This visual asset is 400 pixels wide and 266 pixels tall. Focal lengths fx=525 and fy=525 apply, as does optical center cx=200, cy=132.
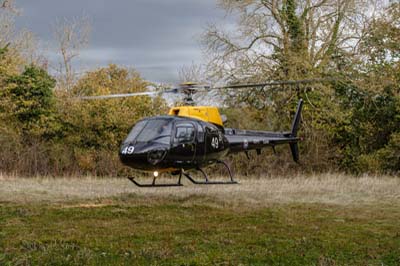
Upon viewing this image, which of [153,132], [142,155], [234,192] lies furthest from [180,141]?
[234,192]

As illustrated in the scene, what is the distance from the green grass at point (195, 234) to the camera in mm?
6918

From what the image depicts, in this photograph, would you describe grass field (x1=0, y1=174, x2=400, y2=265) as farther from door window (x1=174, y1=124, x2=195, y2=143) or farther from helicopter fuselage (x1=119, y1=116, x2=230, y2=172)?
door window (x1=174, y1=124, x2=195, y2=143)

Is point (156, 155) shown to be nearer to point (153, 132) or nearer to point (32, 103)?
point (153, 132)

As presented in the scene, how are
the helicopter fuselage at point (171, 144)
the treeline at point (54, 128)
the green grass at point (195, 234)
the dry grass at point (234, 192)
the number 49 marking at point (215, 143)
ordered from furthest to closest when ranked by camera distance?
the treeline at point (54, 128) < the dry grass at point (234, 192) < the number 49 marking at point (215, 143) < the helicopter fuselage at point (171, 144) < the green grass at point (195, 234)

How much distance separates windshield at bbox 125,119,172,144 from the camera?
442 inches

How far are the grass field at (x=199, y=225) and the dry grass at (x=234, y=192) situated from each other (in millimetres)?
30

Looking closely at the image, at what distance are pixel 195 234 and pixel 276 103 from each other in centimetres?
1622

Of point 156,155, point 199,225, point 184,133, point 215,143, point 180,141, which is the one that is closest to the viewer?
point 199,225

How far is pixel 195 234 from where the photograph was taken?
8.66 metres

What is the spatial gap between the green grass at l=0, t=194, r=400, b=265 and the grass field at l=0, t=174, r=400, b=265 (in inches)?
0.6

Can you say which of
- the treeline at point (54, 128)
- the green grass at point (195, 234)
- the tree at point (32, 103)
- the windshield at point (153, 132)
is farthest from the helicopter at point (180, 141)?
the tree at point (32, 103)

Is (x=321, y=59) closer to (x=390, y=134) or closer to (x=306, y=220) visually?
(x=390, y=134)

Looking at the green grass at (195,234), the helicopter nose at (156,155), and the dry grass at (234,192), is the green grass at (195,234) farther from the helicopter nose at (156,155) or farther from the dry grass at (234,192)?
the helicopter nose at (156,155)

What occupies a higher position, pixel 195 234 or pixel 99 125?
pixel 99 125
